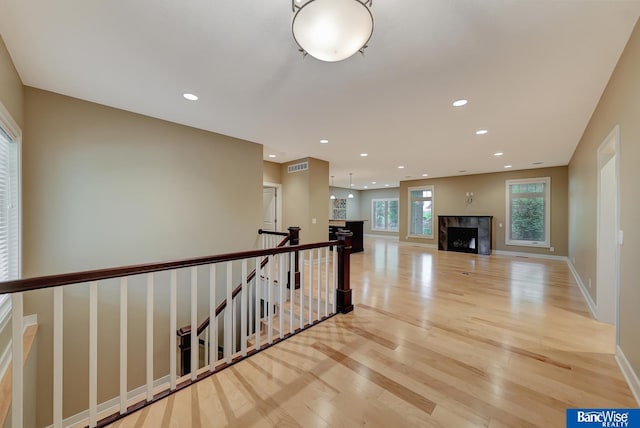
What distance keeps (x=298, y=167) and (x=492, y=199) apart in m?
6.49

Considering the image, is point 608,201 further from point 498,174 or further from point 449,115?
point 498,174

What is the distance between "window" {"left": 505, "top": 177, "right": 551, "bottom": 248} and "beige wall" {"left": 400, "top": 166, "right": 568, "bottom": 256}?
128mm

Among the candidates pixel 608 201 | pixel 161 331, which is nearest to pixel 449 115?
pixel 608 201

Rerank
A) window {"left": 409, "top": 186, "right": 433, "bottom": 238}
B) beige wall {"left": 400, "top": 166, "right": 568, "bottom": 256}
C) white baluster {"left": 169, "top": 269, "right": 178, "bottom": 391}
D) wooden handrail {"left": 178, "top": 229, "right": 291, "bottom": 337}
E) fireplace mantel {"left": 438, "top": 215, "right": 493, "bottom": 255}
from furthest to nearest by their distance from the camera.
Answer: window {"left": 409, "top": 186, "right": 433, "bottom": 238} < fireplace mantel {"left": 438, "top": 215, "right": 493, "bottom": 255} < beige wall {"left": 400, "top": 166, "right": 568, "bottom": 256} < wooden handrail {"left": 178, "top": 229, "right": 291, "bottom": 337} < white baluster {"left": 169, "top": 269, "right": 178, "bottom": 391}

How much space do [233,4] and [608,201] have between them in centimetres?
427

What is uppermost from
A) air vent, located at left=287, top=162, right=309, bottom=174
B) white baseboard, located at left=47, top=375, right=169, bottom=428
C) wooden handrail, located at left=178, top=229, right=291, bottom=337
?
air vent, located at left=287, top=162, right=309, bottom=174

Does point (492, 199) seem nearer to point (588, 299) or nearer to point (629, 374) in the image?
point (588, 299)

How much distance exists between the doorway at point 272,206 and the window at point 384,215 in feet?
24.1

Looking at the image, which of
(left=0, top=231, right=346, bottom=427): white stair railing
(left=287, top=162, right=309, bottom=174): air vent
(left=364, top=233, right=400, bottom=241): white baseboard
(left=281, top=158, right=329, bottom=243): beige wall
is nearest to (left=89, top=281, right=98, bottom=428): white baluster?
(left=0, top=231, right=346, bottom=427): white stair railing

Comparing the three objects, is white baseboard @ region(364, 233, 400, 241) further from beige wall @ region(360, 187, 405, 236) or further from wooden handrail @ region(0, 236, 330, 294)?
wooden handrail @ region(0, 236, 330, 294)

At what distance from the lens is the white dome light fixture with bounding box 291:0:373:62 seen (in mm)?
1268

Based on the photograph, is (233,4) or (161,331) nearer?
(233,4)

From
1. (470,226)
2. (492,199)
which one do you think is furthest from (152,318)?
(492,199)

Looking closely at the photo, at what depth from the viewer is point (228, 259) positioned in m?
1.97
